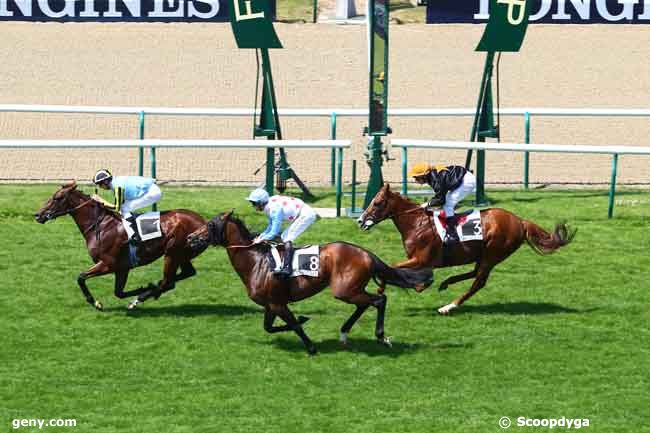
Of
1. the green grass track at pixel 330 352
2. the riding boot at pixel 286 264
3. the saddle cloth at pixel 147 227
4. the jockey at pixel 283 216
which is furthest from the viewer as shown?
the saddle cloth at pixel 147 227

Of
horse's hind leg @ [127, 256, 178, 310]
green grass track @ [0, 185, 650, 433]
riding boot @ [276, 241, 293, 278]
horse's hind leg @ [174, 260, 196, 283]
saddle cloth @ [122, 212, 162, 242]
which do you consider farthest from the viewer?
horse's hind leg @ [174, 260, 196, 283]

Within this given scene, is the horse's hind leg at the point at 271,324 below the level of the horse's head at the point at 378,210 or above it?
below

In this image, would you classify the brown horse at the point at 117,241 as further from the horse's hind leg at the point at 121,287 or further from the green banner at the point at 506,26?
the green banner at the point at 506,26

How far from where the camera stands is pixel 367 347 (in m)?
12.4

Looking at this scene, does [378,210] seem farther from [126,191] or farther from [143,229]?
[126,191]

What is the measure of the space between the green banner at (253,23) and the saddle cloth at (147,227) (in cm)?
462

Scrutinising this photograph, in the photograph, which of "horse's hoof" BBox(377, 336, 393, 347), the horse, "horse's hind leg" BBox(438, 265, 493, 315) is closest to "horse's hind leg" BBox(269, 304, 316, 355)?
the horse

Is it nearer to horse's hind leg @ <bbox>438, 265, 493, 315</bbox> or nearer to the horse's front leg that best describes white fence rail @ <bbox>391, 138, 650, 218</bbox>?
horse's hind leg @ <bbox>438, 265, 493, 315</bbox>

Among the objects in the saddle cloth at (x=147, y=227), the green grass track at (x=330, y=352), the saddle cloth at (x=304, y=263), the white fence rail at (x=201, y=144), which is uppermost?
the white fence rail at (x=201, y=144)

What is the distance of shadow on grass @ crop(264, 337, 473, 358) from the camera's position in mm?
12211

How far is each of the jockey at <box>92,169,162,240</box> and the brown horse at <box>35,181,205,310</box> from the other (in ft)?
0.45

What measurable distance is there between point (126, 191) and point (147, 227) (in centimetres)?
52

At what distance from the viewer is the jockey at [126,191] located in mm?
13586

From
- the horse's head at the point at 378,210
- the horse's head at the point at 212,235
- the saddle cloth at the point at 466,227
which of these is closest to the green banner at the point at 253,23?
the horse's head at the point at 378,210
